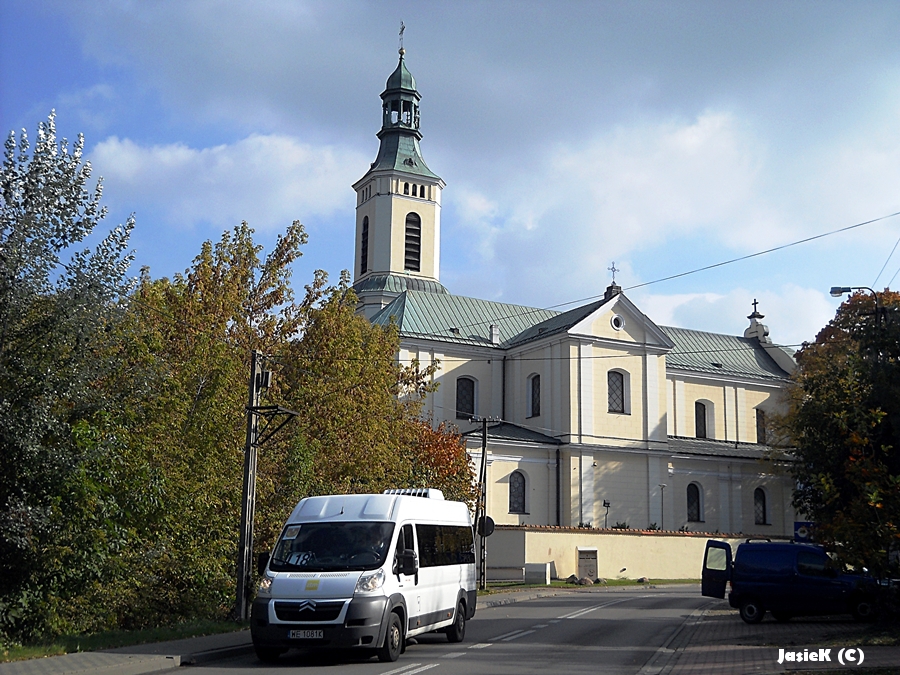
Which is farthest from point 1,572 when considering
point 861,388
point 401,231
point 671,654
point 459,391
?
point 401,231

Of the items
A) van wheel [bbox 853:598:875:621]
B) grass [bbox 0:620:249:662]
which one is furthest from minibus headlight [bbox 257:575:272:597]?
van wheel [bbox 853:598:875:621]

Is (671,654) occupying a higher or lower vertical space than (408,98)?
lower

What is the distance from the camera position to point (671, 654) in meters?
16.5

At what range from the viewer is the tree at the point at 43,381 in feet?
55.6

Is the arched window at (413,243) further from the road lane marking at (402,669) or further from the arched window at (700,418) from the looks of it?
the road lane marking at (402,669)

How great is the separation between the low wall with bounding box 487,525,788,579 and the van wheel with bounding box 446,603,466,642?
949 inches

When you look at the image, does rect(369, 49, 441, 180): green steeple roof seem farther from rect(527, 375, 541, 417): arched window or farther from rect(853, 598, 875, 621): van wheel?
rect(853, 598, 875, 621): van wheel

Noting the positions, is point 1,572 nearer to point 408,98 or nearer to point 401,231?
point 401,231

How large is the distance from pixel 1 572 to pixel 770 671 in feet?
42.4

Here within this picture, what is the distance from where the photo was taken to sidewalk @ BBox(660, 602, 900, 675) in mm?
13891

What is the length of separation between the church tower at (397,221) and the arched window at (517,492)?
46.6 feet

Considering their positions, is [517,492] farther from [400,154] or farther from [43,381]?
[43,381]

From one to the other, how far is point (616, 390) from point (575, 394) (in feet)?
10.7

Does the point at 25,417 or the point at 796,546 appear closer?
the point at 25,417
